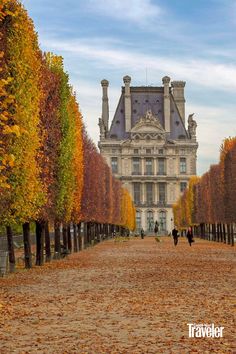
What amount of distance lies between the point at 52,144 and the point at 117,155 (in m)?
158

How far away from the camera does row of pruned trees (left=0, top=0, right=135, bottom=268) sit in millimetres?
31844

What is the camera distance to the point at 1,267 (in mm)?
32250

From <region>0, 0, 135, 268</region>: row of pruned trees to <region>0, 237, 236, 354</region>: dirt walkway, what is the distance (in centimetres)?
390

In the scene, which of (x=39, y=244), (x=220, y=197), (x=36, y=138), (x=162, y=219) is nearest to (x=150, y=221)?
(x=162, y=219)

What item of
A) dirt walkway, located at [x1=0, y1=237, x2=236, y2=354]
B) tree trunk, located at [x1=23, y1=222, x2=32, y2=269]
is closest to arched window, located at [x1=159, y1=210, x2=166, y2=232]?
tree trunk, located at [x1=23, y1=222, x2=32, y2=269]

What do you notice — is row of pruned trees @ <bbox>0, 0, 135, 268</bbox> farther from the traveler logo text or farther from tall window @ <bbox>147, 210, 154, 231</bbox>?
tall window @ <bbox>147, 210, 154, 231</bbox>

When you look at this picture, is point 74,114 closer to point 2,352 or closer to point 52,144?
point 52,144

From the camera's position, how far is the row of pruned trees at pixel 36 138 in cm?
3184

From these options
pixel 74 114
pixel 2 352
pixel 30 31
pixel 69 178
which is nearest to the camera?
pixel 2 352

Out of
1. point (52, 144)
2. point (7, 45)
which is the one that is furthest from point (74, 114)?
point (7, 45)

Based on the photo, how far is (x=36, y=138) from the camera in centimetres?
3503

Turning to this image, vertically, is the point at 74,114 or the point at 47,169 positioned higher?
the point at 74,114

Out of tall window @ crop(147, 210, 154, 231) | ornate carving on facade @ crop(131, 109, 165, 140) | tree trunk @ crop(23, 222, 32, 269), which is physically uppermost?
ornate carving on facade @ crop(131, 109, 165, 140)

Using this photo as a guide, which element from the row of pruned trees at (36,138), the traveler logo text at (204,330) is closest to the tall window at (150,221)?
the row of pruned trees at (36,138)
